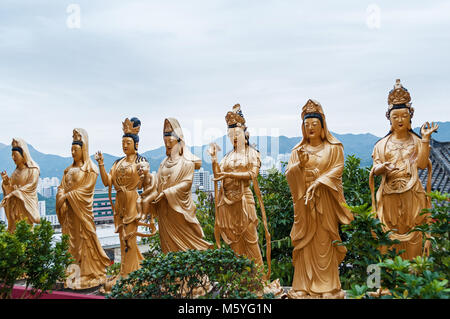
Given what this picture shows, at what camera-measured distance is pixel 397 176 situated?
16.5ft

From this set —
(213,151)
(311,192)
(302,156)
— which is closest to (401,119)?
(302,156)

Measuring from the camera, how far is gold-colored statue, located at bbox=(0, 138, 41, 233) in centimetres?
788

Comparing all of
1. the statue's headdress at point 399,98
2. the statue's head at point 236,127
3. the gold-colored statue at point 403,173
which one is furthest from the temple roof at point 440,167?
the statue's head at point 236,127

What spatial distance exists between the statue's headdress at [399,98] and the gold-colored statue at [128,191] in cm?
388

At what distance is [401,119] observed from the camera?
5.09 meters

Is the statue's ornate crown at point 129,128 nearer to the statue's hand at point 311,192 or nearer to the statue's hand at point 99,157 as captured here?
the statue's hand at point 99,157

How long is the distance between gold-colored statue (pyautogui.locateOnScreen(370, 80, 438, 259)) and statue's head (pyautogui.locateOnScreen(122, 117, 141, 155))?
150 inches

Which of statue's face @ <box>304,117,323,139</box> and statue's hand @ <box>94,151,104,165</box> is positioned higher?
statue's face @ <box>304,117,323,139</box>

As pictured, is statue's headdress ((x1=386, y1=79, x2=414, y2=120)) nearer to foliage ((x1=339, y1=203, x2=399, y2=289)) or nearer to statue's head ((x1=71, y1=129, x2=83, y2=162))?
foliage ((x1=339, y1=203, x2=399, y2=289))

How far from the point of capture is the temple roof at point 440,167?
7.49m

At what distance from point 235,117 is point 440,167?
4.52 metres

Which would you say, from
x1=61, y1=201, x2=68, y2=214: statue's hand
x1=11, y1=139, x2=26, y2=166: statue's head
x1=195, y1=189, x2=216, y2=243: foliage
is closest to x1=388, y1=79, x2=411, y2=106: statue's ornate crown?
x1=195, y1=189, x2=216, y2=243: foliage

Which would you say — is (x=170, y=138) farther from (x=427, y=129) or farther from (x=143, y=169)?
(x=427, y=129)
